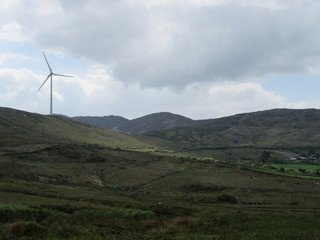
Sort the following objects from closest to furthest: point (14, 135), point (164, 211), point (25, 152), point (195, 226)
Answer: point (195, 226)
point (164, 211)
point (25, 152)
point (14, 135)

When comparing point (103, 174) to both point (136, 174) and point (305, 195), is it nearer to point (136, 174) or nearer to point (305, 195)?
point (136, 174)

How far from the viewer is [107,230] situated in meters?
26.6

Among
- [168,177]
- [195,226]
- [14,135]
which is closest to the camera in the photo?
[195,226]

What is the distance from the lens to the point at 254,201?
64.4 m

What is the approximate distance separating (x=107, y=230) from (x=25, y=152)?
117900mm

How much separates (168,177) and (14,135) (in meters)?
118

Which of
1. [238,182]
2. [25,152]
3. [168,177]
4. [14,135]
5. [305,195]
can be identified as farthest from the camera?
[14,135]

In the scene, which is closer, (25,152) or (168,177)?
(168,177)

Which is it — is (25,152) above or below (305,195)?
above

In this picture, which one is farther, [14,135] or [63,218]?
[14,135]

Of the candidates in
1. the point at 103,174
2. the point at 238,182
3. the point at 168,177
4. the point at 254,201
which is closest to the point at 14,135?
the point at 103,174

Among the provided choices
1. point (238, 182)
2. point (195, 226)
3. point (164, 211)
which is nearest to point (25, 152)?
point (238, 182)

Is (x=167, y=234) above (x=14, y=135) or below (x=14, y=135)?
below

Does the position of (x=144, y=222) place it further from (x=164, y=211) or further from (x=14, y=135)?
(x=14, y=135)
